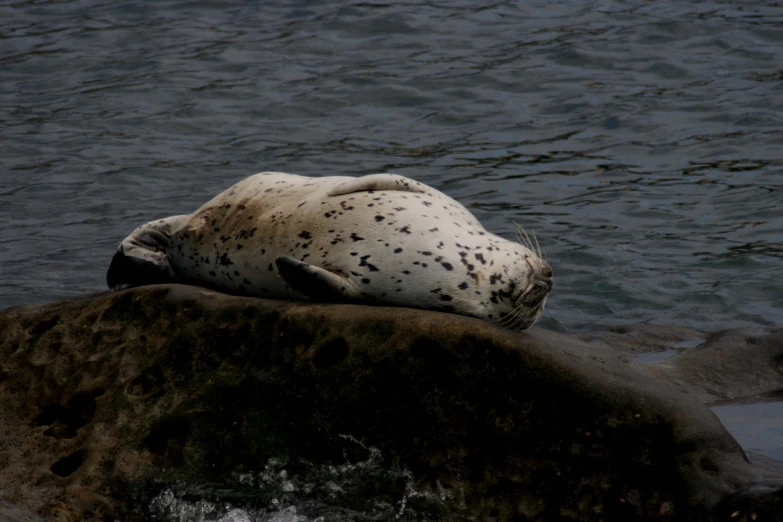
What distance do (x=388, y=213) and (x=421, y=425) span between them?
107 centimetres

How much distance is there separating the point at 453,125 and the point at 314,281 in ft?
22.1

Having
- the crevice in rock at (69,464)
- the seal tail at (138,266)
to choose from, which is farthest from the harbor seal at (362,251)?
the crevice in rock at (69,464)

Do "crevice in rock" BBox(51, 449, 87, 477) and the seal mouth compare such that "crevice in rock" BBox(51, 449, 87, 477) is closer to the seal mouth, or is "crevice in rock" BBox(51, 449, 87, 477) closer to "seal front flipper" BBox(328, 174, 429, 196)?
"seal front flipper" BBox(328, 174, 429, 196)

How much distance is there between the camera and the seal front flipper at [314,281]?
4.81 metres

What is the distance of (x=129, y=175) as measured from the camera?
33.8 ft

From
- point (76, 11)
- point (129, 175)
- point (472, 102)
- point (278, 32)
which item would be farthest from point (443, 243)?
point (76, 11)

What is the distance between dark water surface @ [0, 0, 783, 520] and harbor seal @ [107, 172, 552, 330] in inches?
92.7

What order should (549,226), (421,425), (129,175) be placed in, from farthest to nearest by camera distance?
1. (129,175)
2. (549,226)
3. (421,425)

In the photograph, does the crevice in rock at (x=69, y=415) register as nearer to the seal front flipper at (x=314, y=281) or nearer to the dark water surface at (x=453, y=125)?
the seal front flipper at (x=314, y=281)

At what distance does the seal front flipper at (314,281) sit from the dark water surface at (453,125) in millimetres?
2732

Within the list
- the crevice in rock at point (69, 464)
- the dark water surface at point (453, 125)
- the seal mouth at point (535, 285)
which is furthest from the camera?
the dark water surface at point (453, 125)

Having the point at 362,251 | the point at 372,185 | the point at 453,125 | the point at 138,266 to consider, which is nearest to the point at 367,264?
the point at 362,251

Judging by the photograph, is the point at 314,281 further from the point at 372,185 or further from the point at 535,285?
the point at 535,285

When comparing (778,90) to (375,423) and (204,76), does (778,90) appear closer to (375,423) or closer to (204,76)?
(204,76)
